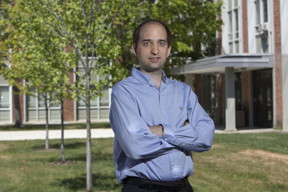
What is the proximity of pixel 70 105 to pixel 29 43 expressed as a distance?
2466 centimetres

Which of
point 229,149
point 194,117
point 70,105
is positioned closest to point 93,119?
point 70,105

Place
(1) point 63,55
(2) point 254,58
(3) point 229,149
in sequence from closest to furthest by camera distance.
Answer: (1) point 63,55
(3) point 229,149
(2) point 254,58

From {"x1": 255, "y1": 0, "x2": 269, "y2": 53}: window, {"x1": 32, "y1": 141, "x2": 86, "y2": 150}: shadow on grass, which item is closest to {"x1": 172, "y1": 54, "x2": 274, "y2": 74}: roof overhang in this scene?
{"x1": 255, "y1": 0, "x2": 269, "y2": 53}: window

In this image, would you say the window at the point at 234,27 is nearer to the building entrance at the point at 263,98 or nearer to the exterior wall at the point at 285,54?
the building entrance at the point at 263,98

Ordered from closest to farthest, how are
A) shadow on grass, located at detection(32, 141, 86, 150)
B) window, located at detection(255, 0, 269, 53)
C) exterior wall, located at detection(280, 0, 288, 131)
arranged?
shadow on grass, located at detection(32, 141, 86, 150)
exterior wall, located at detection(280, 0, 288, 131)
window, located at detection(255, 0, 269, 53)

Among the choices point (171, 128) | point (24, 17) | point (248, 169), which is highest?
point (24, 17)

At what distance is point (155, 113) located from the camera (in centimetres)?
293

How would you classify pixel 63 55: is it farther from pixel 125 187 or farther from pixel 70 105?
pixel 70 105

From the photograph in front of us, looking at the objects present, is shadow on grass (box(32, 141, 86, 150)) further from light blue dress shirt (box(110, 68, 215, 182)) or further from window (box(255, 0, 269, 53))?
light blue dress shirt (box(110, 68, 215, 182))

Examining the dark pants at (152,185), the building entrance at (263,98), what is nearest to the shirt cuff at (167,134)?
the dark pants at (152,185)

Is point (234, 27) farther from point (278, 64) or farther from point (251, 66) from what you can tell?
point (251, 66)

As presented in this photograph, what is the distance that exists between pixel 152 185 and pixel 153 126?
373 millimetres

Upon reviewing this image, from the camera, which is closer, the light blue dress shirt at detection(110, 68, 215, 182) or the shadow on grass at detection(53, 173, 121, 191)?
the light blue dress shirt at detection(110, 68, 215, 182)

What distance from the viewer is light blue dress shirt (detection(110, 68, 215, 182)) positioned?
282 centimetres
